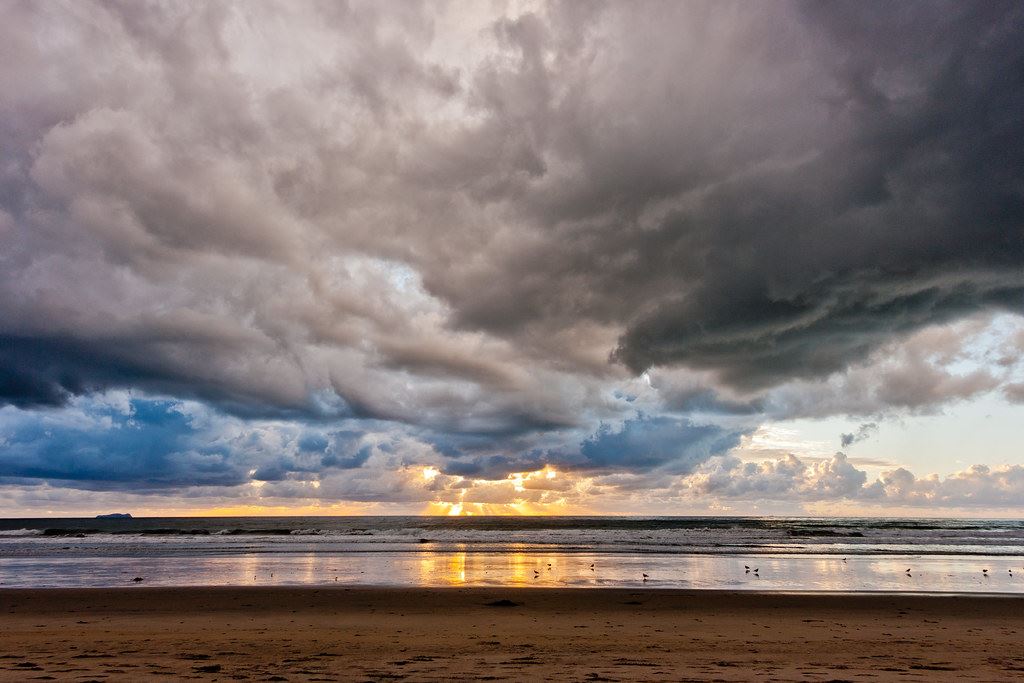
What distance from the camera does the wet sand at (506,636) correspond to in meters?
12.3

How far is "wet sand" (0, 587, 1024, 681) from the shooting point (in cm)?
1232

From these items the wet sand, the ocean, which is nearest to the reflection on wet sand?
the ocean

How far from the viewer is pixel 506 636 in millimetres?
16266

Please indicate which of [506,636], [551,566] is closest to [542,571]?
[551,566]

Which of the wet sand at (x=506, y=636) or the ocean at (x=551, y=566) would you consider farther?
the ocean at (x=551, y=566)

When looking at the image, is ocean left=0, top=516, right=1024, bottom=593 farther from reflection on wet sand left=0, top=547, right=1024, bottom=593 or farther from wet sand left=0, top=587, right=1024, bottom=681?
wet sand left=0, top=587, right=1024, bottom=681

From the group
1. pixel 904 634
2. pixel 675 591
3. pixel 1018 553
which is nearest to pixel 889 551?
pixel 1018 553

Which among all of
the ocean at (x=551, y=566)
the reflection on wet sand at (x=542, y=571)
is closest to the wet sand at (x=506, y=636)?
the reflection on wet sand at (x=542, y=571)

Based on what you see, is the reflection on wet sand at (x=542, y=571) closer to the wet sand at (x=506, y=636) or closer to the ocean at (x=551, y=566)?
the ocean at (x=551, y=566)

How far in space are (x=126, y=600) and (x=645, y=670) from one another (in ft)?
72.7

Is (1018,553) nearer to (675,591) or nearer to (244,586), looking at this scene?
(675,591)

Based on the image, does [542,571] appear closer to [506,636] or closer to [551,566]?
[551,566]

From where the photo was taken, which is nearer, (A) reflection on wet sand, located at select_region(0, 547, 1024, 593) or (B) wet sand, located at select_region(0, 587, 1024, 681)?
(B) wet sand, located at select_region(0, 587, 1024, 681)

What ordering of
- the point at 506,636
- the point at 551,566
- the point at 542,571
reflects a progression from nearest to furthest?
the point at 506,636 → the point at 542,571 → the point at 551,566
